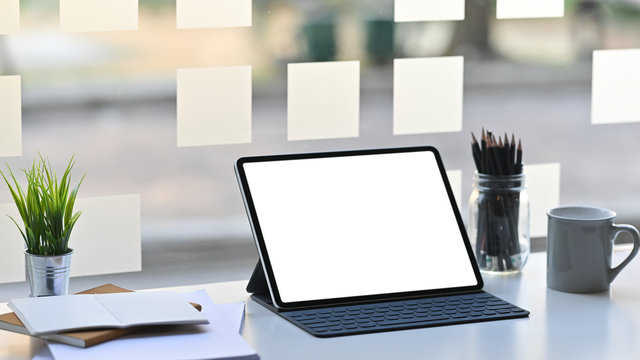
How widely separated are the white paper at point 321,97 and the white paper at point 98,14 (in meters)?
0.38

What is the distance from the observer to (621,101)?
2387 mm

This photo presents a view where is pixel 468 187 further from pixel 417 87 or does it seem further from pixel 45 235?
pixel 45 235

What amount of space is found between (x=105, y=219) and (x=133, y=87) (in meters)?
3.31

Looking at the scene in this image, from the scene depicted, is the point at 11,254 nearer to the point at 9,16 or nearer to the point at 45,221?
the point at 9,16

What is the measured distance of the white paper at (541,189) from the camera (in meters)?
2.37

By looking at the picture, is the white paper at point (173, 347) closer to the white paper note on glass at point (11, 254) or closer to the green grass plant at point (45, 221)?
the green grass plant at point (45, 221)

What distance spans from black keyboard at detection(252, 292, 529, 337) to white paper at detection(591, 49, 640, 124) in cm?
126

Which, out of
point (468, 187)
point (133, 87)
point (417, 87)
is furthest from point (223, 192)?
point (417, 87)

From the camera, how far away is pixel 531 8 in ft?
7.68

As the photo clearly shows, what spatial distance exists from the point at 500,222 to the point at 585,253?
0.14 meters

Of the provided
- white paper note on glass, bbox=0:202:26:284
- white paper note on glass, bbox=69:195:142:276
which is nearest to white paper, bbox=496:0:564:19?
white paper note on glass, bbox=69:195:142:276

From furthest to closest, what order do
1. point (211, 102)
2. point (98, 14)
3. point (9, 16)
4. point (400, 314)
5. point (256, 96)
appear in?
point (256, 96) → point (211, 102) → point (98, 14) → point (9, 16) → point (400, 314)

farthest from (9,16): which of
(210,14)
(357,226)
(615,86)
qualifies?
(615,86)

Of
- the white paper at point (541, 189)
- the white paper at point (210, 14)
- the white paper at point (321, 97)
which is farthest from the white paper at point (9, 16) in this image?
the white paper at point (541, 189)
